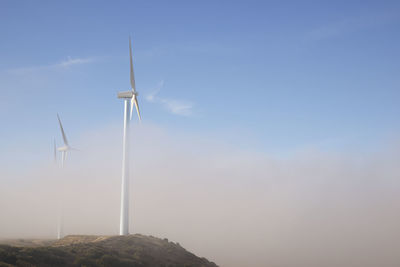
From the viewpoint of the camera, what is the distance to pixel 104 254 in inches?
2303

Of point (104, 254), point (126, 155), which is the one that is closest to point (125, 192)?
point (126, 155)

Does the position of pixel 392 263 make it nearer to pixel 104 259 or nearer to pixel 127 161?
pixel 127 161

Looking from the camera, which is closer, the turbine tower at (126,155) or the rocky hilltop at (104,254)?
the rocky hilltop at (104,254)

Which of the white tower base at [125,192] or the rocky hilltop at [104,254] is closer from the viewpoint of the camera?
the rocky hilltop at [104,254]

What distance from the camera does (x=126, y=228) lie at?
83625 mm

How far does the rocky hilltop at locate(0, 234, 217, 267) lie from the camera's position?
4809cm

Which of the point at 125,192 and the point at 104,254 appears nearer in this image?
the point at 104,254

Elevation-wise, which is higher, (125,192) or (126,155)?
(126,155)

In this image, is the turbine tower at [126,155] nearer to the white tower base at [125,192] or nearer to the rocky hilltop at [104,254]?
the white tower base at [125,192]

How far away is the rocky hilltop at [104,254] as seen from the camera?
4809cm

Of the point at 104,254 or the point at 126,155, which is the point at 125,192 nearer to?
the point at 126,155

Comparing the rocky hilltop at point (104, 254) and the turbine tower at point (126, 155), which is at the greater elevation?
the turbine tower at point (126, 155)

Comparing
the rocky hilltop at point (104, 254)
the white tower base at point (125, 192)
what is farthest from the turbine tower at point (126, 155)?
the rocky hilltop at point (104, 254)

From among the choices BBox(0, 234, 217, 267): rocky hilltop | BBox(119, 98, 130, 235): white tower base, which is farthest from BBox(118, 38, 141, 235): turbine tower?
BBox(0, 234, 217, 267): rocky hilltop
